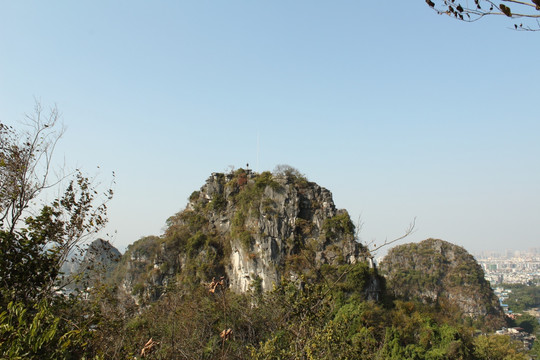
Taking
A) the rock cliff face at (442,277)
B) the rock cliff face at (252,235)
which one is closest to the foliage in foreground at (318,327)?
the rock cliff face at (252,235)

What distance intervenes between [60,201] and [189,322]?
7901mm

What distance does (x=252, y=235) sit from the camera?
80.0 feet

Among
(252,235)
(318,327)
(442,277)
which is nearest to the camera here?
(318,327)

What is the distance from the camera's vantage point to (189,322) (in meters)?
13.4

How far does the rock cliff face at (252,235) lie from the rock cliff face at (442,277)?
794 inches

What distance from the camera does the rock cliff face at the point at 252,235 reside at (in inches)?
890

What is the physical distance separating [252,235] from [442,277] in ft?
103

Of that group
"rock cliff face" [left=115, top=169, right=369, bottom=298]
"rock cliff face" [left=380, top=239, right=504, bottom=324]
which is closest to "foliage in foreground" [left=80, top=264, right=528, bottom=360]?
"rock cliff face" [left=115, top=169, right=369, bottom=298]

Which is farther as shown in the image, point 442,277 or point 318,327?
point 442,277

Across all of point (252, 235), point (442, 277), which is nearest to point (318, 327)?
point (252, 235)

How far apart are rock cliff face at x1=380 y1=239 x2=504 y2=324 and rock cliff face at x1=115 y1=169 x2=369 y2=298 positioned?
20.2 meters

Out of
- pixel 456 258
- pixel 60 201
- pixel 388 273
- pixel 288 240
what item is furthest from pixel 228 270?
pixel 456 258

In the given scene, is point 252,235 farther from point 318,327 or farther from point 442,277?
point 442,277

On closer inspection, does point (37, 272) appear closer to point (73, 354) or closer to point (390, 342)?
point (73, 354)
